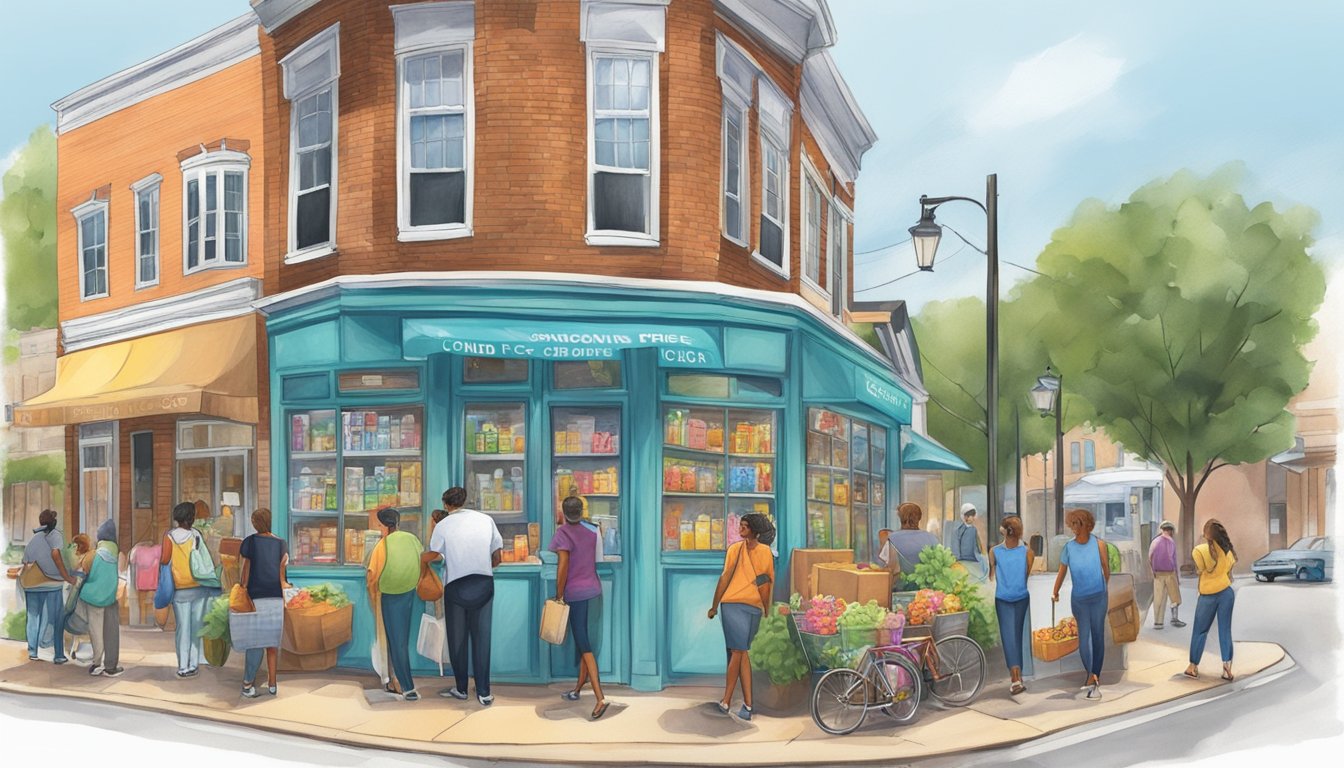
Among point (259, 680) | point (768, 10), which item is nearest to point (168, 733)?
point (259, 680)

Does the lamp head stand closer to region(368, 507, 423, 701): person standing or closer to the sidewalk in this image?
the sidewalk

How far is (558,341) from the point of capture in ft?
42.6

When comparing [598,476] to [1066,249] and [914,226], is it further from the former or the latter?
[1066,249]

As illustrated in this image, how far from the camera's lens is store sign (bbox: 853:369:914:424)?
1511 cm

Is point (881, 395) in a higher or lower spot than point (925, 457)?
higher

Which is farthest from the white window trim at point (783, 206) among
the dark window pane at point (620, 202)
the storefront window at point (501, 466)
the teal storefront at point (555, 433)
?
the storefront window at point (501, 466)

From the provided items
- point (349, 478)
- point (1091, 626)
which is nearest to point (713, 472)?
point (349, 478)

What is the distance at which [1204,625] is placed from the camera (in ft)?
43.9

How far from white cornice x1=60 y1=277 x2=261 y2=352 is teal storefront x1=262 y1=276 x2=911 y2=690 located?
2906 mm

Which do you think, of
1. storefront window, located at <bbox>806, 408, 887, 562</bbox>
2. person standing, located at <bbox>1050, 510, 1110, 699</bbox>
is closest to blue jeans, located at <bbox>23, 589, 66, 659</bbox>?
storefront window, located at <bbox>806, 408, 887, 562</bbox>

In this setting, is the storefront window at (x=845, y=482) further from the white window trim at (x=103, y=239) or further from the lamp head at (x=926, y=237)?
the white window trim at (x=103, y=239)

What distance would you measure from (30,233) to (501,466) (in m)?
19.8

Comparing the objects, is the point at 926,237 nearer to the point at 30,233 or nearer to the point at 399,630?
the point at 399,630

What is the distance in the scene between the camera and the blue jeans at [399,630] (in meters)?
11.9
